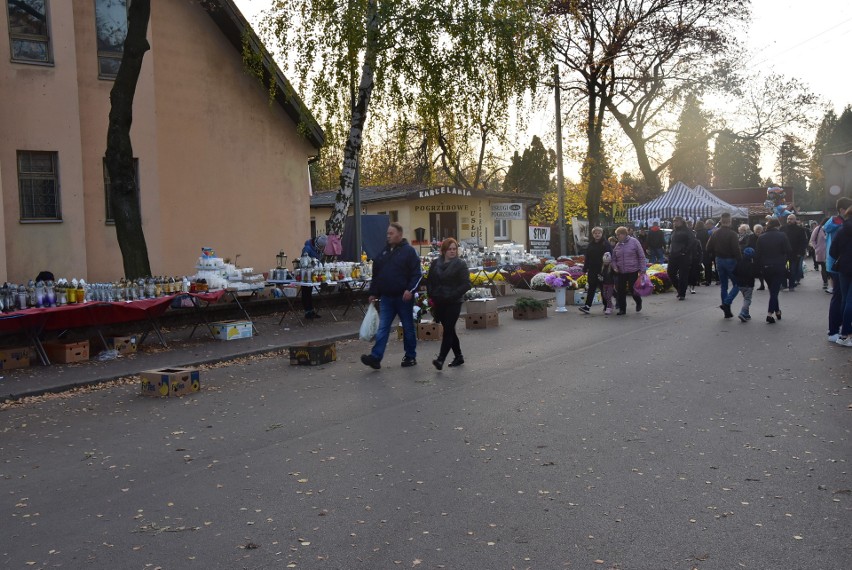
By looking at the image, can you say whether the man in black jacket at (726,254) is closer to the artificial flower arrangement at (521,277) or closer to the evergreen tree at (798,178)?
the artificial flower arrangement at (521,277)

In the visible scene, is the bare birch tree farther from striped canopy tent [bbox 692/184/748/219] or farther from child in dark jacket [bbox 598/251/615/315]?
striped canopy tent [bbox 692/184/748/219]

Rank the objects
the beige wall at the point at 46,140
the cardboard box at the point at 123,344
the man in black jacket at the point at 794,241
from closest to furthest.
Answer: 1. the cardboard box at the point at 123,344
2. the beige wall at the point at 46,140
3. the man in black jacket at the point at 794,241

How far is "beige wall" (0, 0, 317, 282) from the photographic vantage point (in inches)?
709

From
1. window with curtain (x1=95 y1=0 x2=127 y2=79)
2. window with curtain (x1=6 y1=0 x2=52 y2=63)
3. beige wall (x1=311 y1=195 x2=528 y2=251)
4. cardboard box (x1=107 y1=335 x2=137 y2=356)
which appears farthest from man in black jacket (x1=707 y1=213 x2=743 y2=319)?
beige wall (x1=311 y1=195 x2=528 y2=251)

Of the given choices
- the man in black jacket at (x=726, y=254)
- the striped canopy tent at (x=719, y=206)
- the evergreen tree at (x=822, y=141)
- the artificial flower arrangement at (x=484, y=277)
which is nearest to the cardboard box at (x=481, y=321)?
the man in black jacket at (x=726, y=254)

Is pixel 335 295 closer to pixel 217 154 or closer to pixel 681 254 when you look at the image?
pixel 217 154

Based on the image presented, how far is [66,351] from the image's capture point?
41.7 feet

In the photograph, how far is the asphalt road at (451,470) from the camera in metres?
4.79

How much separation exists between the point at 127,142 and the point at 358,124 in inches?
232

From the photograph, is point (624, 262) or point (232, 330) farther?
point (624, 262)

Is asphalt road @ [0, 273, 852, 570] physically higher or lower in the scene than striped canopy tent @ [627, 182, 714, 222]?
lower

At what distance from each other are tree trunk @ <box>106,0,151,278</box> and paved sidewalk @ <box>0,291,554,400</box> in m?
1.76

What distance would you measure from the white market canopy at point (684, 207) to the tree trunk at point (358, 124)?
1903 cm

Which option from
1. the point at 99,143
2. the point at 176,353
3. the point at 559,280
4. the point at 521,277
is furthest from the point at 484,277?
the point at 176,353
